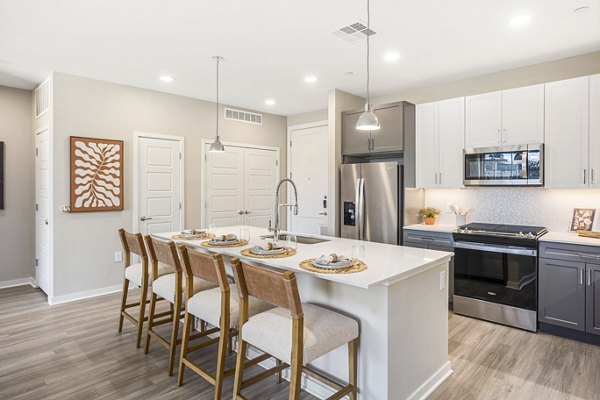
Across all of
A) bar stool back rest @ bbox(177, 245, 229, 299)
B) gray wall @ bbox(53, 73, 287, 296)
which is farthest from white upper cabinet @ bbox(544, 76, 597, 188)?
gray wall @ bbox(53, 73, 287, 296)

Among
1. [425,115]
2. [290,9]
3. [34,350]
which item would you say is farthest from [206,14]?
[34,350]

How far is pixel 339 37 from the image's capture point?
3268 mm

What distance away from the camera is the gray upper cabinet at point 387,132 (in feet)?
14.7

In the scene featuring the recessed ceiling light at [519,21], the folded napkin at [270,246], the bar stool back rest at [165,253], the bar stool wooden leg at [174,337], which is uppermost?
the recessed ceiling light at [519,21]

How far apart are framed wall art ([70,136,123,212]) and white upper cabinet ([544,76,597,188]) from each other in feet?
16.4

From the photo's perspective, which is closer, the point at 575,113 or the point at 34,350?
the point at 34,350

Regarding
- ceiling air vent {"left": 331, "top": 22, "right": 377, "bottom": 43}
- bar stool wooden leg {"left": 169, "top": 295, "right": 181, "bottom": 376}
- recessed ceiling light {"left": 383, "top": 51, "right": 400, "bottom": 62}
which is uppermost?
recessed ceiling light {"left": 383, "top": 51, "right": 400, "bottom": 62}

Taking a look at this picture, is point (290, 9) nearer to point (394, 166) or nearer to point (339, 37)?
point (339, 37)

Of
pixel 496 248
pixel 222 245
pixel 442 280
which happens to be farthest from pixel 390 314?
pixel 496 248

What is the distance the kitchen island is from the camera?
204 cm

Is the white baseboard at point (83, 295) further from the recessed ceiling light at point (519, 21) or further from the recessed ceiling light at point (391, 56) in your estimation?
the recessed ceiling light at point (519, 21)

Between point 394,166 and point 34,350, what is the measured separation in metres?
4.06

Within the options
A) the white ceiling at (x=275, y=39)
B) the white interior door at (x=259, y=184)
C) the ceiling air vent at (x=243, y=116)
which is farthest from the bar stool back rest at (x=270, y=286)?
the ceiling air vent at (x=243, y=116)

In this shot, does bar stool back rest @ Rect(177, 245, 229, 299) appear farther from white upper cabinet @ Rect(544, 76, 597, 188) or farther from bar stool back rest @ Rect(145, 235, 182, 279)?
white upper cabinet @ Rect(544, 76, 597, 188)
